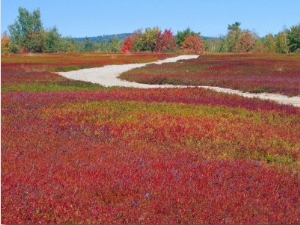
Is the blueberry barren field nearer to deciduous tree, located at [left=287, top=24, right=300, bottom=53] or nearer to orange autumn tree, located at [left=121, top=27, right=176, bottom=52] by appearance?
deciduous tree, located at [left=287, top=24, right=300, bottom=53]

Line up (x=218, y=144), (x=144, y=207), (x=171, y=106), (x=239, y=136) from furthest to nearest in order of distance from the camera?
(x=171, y=106), (x=239, y=136), (x=218, y=144), (x=144, y=207)

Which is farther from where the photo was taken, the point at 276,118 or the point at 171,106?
the point at 171,106

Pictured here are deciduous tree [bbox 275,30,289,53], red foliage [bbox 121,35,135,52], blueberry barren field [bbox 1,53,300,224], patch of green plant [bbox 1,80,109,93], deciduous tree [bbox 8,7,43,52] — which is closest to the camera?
blueberry barren field [bbox 1,53,300,224]

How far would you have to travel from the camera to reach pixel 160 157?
351 inches

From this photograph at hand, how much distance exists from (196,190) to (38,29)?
465ft

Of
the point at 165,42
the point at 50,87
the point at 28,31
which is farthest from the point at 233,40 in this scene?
the point at 50,87

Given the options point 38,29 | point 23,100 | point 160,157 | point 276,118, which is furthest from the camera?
point 38,29

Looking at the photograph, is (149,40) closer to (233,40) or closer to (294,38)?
(233,40)

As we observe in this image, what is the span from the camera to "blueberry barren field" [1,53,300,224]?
19.5 feet

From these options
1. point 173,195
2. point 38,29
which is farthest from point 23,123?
point 38,29

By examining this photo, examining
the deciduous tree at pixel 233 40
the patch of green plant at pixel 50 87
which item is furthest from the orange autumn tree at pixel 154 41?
the patch of green plant at pixel 50 87

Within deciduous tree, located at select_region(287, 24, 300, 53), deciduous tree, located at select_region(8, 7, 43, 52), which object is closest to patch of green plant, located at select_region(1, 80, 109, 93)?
deciduous tree, located at select_region(287, 24, 300, 53)

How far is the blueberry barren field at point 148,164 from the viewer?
19.5ft

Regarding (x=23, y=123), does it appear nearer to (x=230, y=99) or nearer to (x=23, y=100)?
(x=23, y=100)
